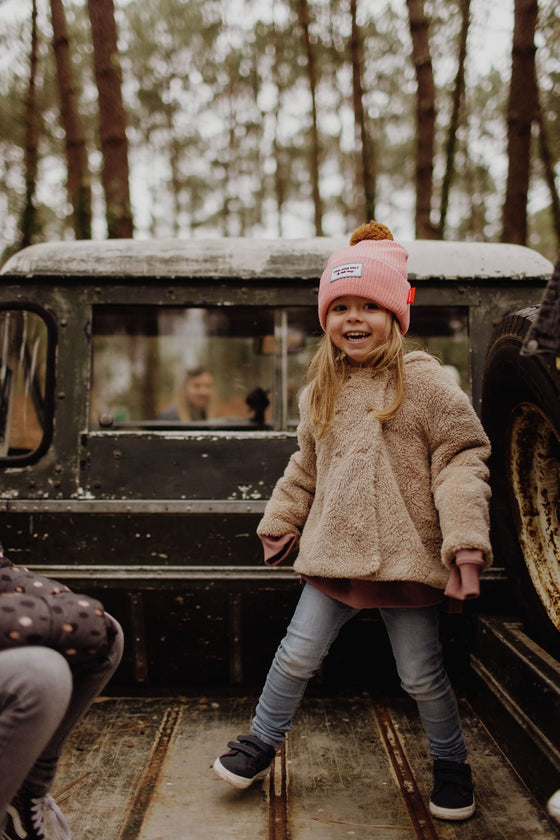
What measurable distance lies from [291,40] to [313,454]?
44.1 ft

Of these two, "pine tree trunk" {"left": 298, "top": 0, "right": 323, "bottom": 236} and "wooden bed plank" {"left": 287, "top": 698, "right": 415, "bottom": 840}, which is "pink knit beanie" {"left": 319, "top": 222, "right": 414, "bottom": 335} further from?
"pine tree trunk" {"left": 298, "top": 0, "right": 323, "bottom": 236}

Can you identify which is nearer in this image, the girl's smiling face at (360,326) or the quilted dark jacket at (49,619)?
the quilted dark jacket at (49,619)

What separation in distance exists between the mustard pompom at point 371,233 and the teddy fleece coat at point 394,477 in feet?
1.42

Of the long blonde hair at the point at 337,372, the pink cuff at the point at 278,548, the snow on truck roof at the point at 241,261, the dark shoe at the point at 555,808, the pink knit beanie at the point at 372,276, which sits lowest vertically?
the dark shoe at the point at 555,808

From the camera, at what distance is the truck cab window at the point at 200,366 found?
3.44 metres

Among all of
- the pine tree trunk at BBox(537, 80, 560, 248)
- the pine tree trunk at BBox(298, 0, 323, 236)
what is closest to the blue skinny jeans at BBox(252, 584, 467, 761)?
the pine tree trunk at BBox(537, 80, 560, 248)

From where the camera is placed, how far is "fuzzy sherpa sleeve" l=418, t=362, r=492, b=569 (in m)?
1.95

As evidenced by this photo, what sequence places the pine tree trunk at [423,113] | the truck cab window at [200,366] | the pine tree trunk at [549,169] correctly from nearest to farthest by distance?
the truck cab window at [200,366] < the pine tree trunk at [423,113] < the pine tree trunk at [549,169]

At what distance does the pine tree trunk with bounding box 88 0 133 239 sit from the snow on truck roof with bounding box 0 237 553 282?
3762mm

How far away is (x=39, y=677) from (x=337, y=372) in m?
1.32

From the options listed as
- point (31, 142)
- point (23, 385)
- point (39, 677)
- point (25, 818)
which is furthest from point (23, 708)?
point (31, 142)

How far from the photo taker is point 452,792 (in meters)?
2.27

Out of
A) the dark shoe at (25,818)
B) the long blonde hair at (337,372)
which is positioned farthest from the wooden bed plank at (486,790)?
the long blonde hair at (337,372)

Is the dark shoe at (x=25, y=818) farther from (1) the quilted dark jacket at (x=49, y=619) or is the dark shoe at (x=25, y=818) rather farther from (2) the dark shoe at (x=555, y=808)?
(2) the dark shoe at (x=555, y=808)
